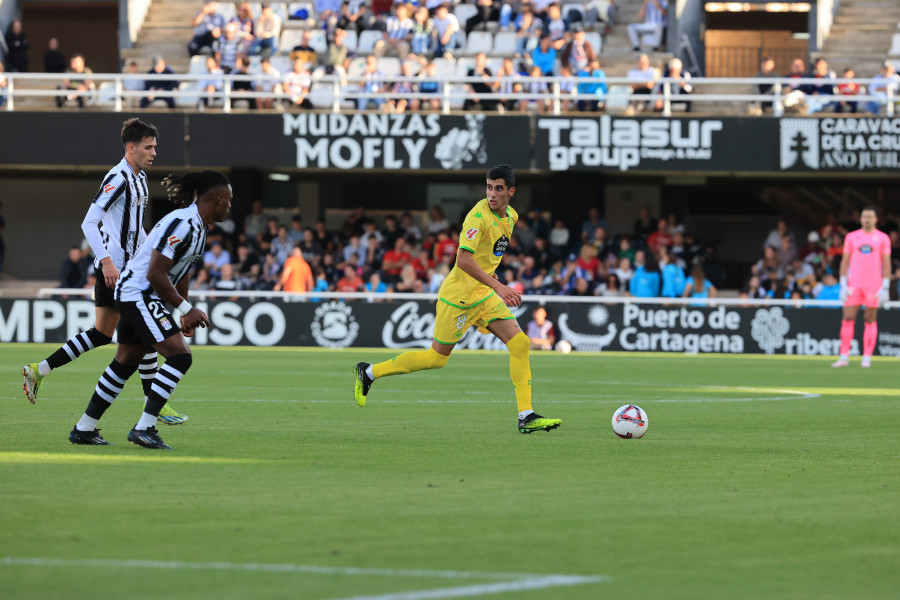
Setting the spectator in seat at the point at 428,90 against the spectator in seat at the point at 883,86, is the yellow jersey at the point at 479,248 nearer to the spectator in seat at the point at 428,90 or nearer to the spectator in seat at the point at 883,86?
the spectator in seat at the point at 883,86

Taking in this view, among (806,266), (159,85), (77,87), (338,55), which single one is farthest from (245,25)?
(806,266)

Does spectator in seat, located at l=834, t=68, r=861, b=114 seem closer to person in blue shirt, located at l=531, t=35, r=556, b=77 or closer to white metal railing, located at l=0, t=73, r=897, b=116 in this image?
white metal railing, located at l=0, t=73, r=897, b=116

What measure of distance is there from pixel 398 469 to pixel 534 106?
68.7 ft

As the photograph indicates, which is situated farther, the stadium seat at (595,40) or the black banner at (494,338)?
the stadium seat at (595,40)

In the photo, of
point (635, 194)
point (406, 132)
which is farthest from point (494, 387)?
point (635, 194)

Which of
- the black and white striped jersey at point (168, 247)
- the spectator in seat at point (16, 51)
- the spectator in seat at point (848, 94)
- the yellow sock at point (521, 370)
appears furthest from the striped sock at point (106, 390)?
the spectator in seat at point (16, 51)

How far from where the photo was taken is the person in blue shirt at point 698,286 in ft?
84.1

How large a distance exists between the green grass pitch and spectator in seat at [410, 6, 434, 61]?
17740 mm

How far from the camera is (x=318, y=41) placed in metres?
29.6

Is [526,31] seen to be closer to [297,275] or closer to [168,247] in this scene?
[297,275]

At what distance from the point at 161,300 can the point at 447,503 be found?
2.72 meters

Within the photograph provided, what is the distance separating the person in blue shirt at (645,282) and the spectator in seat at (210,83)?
973 centimetres

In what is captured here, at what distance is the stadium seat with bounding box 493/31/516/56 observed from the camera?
29.8 metres

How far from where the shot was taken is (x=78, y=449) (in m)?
8.34
